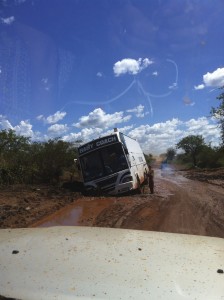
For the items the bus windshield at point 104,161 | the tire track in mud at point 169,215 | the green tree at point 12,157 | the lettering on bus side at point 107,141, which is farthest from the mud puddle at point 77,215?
the green tree at point 12,157

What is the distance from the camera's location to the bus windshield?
18328mm

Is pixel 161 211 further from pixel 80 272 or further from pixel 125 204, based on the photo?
pixel 80 272

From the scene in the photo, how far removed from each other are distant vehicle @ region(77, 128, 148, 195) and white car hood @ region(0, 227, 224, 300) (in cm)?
1500

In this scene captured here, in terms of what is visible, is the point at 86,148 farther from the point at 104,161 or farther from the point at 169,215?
the point at 169,215

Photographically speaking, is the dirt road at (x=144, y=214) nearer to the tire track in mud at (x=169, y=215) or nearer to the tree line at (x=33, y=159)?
the tire track in mud at (x=169, y=215)

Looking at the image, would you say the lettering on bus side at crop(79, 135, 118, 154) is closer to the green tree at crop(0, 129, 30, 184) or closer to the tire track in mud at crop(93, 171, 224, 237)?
the tire track in mud at crop(93, 171, 224, 237)

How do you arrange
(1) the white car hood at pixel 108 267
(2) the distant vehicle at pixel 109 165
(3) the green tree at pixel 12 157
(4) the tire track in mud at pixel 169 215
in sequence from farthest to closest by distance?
(3) the green tree at pixel 12 157 < (2) the distant vehicle at pixel 109 165 < (4) the tire track in mud at pixel 169 215 < (1) the white car hood at pixel 108 267

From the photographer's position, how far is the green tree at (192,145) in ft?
284

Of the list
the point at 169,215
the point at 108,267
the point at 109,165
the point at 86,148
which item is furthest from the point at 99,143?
the point at 108,267

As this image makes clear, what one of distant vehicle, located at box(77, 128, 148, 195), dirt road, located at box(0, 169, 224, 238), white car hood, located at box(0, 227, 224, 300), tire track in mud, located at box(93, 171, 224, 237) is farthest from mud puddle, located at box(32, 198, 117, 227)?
white car hood, located at box(0, 227, 224, 300)

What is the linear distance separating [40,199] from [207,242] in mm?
14148

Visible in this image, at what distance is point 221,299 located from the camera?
6.65 feet

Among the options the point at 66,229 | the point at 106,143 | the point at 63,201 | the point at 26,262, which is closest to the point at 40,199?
the point at 63,201

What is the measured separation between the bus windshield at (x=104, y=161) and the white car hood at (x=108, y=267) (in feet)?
49.4
